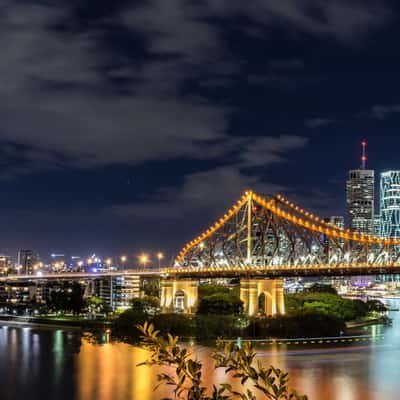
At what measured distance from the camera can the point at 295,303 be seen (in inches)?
2694

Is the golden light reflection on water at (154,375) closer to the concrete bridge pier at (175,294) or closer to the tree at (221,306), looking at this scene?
the tree at (221,306)

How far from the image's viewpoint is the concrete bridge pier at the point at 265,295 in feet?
197

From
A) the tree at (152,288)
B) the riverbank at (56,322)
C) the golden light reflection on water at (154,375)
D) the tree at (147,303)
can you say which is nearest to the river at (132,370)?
the golden light reflection on water at (154,375)

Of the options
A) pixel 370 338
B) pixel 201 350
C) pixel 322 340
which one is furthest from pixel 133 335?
pixel 370 338

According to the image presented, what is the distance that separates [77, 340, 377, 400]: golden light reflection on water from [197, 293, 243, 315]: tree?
1360 centimetres

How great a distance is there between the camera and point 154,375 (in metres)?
36.1

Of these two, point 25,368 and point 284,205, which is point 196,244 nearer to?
point 284,205

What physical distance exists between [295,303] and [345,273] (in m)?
15.2

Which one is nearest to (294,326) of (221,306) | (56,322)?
(221,306)

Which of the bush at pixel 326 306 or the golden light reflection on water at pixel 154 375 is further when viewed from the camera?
the bush at pixel 326 306

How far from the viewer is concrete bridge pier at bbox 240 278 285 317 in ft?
197

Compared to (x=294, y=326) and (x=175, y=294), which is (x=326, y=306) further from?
(x=175, y=294)

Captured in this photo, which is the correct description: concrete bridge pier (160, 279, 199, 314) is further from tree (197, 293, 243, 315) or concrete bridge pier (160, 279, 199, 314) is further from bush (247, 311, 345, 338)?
bush (247, 311, 345, 338)

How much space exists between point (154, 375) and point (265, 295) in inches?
1025
